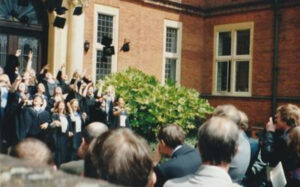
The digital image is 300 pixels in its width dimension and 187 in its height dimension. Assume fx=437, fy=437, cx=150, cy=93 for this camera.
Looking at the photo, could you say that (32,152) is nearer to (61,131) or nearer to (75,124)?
(61,131)

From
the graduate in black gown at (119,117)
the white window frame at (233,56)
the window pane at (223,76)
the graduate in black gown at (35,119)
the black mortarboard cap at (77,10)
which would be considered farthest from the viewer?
the window pane at (223,76)

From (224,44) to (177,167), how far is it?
1399 cm

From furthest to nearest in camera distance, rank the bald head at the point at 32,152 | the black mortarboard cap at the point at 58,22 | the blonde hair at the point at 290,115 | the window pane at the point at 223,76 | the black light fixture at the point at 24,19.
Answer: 1. the window pane at the point at 223,76
2. the black light fixture at the point at 24,19
3. the black mortarboard cap at the point at 58,22
4. the blonde hair at the point at 290,115
5. the bald head at the point at 32,152

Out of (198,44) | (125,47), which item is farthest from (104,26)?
(198,44)

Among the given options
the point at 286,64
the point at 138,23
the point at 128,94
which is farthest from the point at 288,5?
the point at 128,94

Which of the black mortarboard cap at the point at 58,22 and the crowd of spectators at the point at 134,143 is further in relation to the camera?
the black mortarboard cap at the point at 58,22

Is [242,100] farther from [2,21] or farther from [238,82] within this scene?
[2,21]

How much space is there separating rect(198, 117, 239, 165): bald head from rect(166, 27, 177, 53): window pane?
45.9ft

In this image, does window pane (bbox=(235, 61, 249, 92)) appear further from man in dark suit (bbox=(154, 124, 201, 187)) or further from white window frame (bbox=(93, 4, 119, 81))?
man in dark suit (bbox=(154, 124, 201, 187))

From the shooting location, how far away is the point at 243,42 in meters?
16.1

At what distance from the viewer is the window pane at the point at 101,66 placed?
13906 mm

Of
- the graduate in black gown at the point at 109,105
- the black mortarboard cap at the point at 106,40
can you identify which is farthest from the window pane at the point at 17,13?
the graduate in black gown at the point at 109,105

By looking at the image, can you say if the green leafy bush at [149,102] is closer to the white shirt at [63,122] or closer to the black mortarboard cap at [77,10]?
the black mortarboard cap at [77,10]

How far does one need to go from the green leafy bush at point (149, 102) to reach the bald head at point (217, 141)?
32.4 feet
